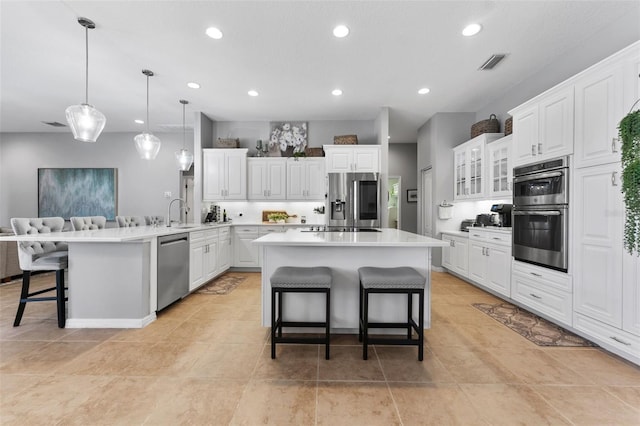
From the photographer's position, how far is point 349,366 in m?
2.04

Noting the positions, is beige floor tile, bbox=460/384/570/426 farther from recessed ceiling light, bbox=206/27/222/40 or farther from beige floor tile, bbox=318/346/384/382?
recessed ceiling light, bbox=206/27/222/40

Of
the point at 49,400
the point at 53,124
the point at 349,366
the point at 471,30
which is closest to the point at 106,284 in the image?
the point at 49,400

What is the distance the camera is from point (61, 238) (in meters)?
2.45

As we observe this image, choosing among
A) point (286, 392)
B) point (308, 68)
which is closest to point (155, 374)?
point (286, 392)

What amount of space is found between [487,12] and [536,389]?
299 centimetres

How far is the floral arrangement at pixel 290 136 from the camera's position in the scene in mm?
5617

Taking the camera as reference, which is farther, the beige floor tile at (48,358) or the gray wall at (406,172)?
the gray wall at (406,172)

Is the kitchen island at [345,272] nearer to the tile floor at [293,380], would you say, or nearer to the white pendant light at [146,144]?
the tile floor at [293,380]

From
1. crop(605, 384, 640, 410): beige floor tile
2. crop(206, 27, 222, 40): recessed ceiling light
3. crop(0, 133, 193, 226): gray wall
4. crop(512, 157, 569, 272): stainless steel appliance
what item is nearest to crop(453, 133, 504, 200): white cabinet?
crop(512, 157, 569, 272): stainless steel appliance

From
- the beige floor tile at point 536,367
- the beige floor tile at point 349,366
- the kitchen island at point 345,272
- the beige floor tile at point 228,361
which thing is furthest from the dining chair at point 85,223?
the beige floor tile at point 536,367

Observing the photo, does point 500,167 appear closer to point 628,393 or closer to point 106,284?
point 628,393

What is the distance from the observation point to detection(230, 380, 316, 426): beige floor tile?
1.51 metres

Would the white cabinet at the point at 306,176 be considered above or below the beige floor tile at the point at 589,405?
above

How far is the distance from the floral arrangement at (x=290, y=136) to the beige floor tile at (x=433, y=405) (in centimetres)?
462
